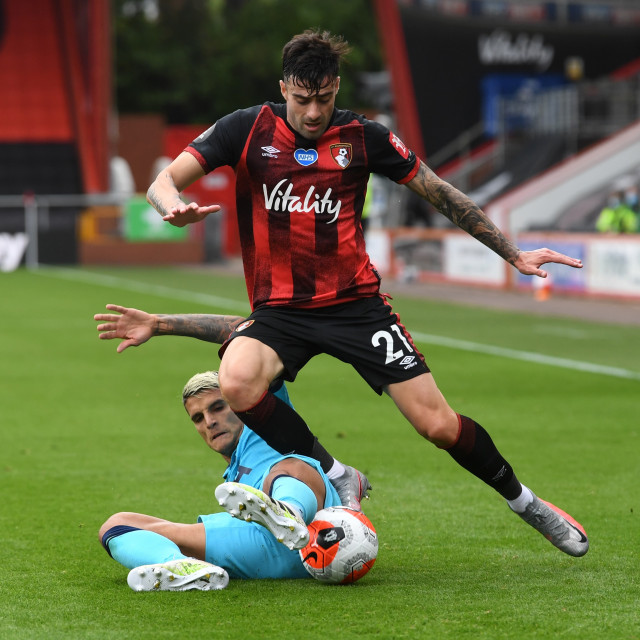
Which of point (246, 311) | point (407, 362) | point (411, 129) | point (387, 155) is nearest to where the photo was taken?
point (407, 362)

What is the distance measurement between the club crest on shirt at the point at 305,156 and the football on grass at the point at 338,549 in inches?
56.2

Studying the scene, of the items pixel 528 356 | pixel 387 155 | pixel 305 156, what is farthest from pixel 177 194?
pixel 528 356

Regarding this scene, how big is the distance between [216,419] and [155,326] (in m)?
0.51

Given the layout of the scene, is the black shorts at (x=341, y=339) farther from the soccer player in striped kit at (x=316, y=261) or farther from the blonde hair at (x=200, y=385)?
the blonde hair at (x=200, y=385)

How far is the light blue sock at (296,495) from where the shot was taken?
518 centimetres

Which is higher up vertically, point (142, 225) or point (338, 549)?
point (338, 549)

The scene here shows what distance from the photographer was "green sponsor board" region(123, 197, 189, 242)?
34469 mm

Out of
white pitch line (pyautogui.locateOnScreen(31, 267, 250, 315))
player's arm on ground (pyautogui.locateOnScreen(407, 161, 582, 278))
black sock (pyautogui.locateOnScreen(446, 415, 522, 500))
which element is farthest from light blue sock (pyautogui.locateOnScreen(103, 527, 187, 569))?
white pitch line (pyautogui.locateOnScreen(31, 267, 250, 315))

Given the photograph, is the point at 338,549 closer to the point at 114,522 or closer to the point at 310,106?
the point at 114,522

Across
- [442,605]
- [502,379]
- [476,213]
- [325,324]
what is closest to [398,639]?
[442,605]

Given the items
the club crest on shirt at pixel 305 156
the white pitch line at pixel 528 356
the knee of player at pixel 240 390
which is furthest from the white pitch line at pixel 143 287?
the knee of player at pixel 240 390

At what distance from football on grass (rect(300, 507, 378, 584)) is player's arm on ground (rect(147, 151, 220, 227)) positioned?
1252mm

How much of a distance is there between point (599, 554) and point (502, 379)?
6.92 metres

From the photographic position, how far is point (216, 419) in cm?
590
